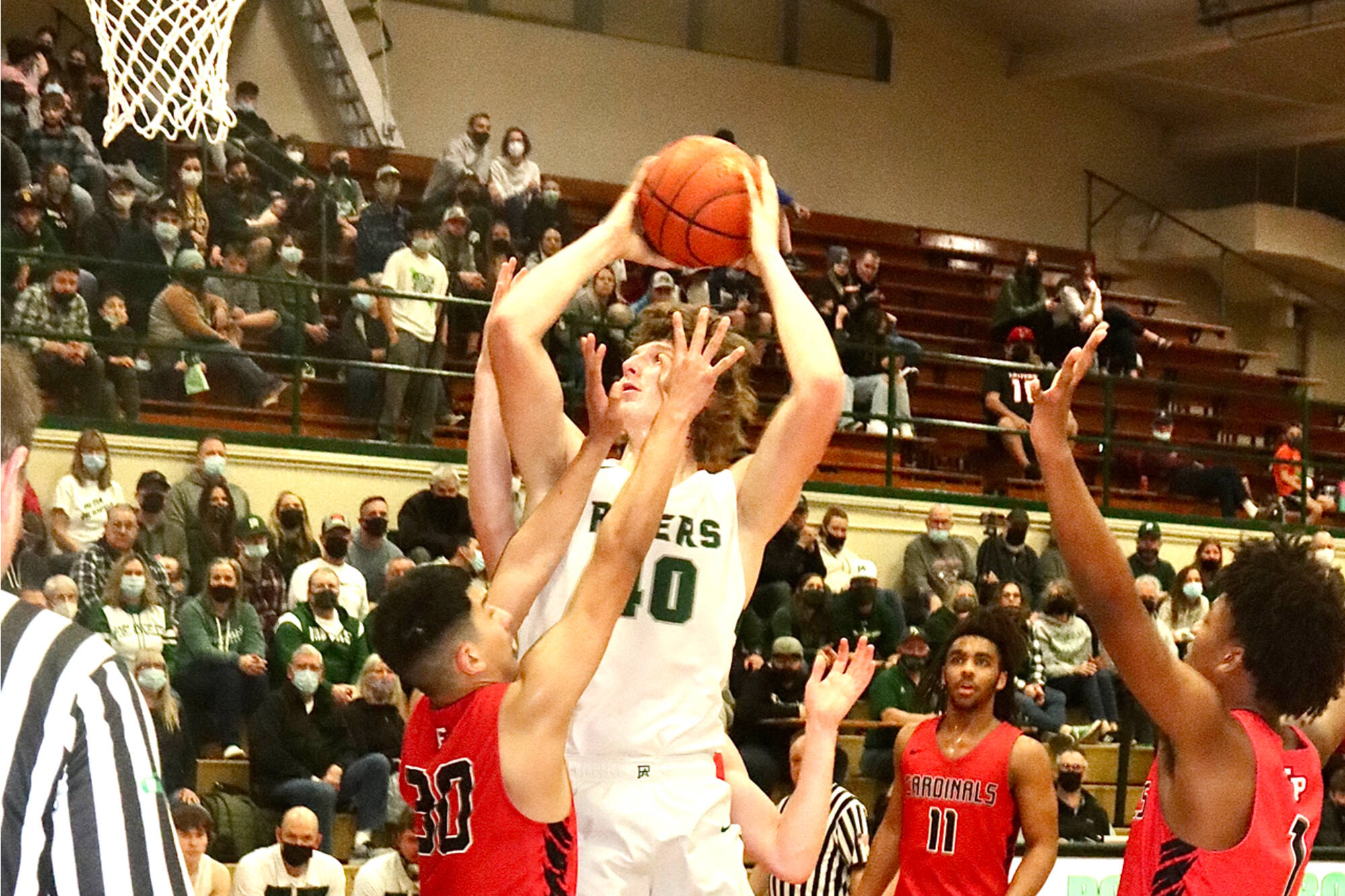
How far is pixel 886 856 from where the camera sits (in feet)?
18.6

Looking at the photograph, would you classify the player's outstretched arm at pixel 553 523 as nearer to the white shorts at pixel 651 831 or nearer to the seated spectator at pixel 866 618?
the white shorts at pixel 651 831

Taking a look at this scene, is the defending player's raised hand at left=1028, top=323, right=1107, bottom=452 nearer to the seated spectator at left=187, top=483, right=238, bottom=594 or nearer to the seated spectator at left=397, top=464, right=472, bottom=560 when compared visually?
the seated spectator at left=187, top=483, right=238, bottom=594

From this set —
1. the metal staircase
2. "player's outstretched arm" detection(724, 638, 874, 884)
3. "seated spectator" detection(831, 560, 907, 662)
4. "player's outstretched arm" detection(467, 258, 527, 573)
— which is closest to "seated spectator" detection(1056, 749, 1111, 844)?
"seated spectator" detection(831, 560, 907, 662)

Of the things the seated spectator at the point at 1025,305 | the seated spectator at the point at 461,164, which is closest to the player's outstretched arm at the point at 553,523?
the seated spectator at the point at 461,164

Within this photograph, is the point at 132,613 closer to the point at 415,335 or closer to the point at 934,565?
the point at 415,335

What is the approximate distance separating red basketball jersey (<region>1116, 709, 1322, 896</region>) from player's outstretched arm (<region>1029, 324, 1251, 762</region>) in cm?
12

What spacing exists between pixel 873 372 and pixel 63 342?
598cm

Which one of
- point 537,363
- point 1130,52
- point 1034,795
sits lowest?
point 1034,795

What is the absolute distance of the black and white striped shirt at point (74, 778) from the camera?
1.77m

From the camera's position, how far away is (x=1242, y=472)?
54.7 feet

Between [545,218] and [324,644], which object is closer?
[324,644]

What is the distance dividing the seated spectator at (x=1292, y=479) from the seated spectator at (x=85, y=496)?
32.3 feet

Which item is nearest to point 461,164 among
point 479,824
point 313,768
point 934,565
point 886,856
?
point 934,565

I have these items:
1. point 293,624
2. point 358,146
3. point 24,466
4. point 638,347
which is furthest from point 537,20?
point 24,466
